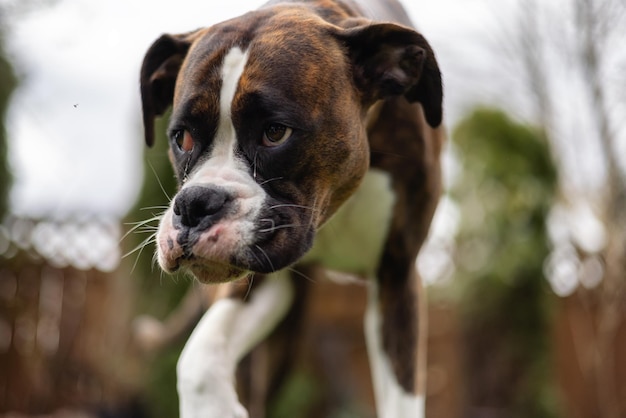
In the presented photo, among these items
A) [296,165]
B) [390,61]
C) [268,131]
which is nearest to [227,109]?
[268,131]

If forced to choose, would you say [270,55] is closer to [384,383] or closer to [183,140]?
[183,140]

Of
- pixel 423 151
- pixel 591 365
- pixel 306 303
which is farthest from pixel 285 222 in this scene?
pixel 591 365

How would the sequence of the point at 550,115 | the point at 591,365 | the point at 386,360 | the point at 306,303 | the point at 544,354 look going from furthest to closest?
the point at 591,365 < the point at 544,354 < the point at 550,115 < the point at 306,303 < the point at 386,360

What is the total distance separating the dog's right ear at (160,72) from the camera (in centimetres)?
262

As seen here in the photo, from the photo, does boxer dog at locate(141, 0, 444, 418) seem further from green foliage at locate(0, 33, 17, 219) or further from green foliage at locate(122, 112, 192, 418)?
green foliage at locate(0, 33, 17, 219)

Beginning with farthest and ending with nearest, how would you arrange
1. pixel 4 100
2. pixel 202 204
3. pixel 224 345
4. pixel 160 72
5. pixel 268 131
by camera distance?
pixel 4 100
pixel 224 345
pixel 160 72
pixel 268 131
pixel 202 204

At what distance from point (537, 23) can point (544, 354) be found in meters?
2.61

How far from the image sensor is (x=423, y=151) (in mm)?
2848

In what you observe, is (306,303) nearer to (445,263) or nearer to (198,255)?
(198,255)

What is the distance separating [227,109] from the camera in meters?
2.15

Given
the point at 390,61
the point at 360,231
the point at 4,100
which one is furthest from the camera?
the point at 4,100

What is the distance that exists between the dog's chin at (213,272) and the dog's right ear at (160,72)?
0.74 m

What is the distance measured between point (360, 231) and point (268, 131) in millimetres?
910

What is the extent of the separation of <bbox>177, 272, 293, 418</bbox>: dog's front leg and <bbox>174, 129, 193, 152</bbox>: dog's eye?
0.71 meters
